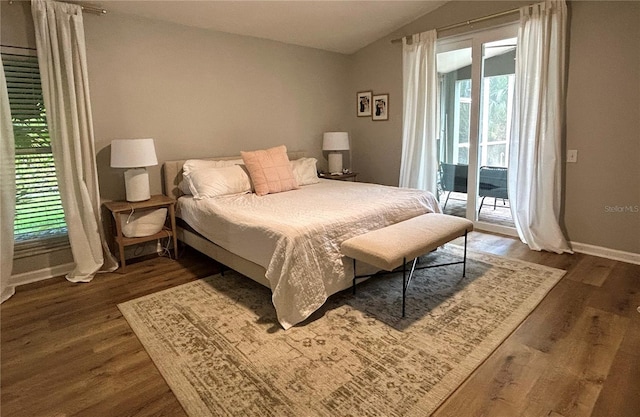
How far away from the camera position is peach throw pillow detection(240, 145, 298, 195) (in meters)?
3.64

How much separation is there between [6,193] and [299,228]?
7.56 ft

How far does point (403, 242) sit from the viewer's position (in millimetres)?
2449

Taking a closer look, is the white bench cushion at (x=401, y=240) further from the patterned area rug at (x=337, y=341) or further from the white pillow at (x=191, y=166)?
the white pillow at (x=191, y=166)

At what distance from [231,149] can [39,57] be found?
6.28ft

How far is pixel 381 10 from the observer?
4.16m

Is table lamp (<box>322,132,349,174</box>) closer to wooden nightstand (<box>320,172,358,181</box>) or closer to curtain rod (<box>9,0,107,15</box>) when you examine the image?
wooden nightstand (<box>320,172,358,181</box>)

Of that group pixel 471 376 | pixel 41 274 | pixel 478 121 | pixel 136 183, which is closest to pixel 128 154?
pixel 136 183

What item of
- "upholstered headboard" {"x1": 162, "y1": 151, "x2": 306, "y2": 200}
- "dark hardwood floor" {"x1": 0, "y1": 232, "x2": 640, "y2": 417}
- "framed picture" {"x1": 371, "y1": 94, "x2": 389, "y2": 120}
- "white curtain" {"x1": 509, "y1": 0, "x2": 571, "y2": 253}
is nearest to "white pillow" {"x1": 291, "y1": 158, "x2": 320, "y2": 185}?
"upholstered headboard" {"x1": 162, "y1": 151, "x2": 306, "y2": 200}

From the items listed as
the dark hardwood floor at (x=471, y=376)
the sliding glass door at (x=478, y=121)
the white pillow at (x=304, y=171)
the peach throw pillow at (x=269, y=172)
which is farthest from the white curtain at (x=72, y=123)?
the sliding glass door at (x=478, y=121)

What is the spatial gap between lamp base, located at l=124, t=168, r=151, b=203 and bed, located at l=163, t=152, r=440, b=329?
1.14 ft

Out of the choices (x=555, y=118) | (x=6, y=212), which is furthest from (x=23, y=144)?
(x=555, y=118)

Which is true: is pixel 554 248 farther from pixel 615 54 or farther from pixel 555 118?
pixel 615 54

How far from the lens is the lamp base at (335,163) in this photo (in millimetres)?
5121

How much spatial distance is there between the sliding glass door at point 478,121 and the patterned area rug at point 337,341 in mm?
1399
